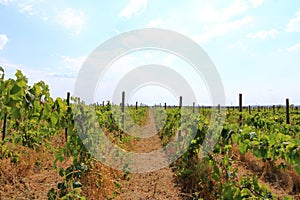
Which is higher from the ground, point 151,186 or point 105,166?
point 105,166

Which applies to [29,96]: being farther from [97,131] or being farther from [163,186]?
[163,186]

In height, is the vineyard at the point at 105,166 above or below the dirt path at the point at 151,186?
above

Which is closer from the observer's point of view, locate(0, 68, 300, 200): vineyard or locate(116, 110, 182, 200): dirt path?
locate(0, 68, 300, 200): vineyard

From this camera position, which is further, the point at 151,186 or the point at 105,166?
the point at 151,186

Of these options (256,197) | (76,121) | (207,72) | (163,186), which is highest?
(207,72)

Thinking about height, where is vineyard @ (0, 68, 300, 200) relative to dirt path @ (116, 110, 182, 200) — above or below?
above

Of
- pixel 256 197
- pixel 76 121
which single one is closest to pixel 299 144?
pixel 256 197

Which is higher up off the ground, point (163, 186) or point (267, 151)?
point (267, 151)

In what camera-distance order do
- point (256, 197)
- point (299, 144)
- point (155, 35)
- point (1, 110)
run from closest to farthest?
point (1, 110) → point (299, 144) → point (256, 197) → point (155, 35)

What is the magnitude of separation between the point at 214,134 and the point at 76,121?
2.53m

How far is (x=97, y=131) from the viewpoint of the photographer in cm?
517

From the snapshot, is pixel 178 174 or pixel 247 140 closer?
pixel 247 140

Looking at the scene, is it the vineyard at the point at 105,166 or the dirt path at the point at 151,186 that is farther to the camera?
the dirt path at the point at 151,186

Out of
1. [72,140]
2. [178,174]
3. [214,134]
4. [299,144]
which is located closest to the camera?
[299,144]
